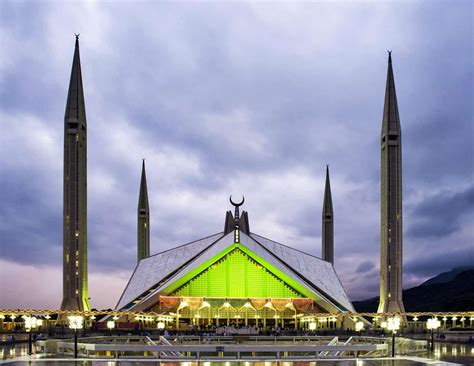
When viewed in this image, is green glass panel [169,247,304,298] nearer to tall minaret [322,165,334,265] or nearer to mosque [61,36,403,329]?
mosque [61,36,403,329]

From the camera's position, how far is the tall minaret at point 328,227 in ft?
202

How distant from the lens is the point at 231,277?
43469 mm

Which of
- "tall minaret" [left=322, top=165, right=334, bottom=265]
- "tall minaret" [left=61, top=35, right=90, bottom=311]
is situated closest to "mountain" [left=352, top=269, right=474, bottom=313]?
"tall minaret" [left=322, top=165, right=334, bottom=265]

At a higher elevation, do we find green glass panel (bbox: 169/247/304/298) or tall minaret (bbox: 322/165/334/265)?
tall minaret (bbox: 322/165/334/265)

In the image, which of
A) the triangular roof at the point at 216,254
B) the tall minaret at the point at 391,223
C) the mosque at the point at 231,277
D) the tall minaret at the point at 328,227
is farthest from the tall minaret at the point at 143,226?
the tall minaret at the point at 391,223

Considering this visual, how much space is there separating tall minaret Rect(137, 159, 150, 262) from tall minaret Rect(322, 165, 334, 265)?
1773cm

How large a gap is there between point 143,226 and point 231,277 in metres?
19.9

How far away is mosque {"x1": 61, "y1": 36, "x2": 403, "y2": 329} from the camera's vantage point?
139 ft

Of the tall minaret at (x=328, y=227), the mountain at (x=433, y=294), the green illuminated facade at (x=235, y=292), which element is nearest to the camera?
the green illuminated facade at (x=235, y=292)

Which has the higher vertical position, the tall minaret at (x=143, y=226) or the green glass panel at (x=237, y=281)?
the tall minaret at (x=143, y=226)

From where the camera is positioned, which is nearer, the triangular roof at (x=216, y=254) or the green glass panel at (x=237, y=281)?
the triangular roof at (x=216, y=254)

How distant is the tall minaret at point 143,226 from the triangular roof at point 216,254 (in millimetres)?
8371

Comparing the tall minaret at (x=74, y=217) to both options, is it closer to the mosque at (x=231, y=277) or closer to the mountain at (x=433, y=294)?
the mosque at (x=231, y=277)

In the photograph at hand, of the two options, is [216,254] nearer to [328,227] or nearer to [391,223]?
[391,223]
